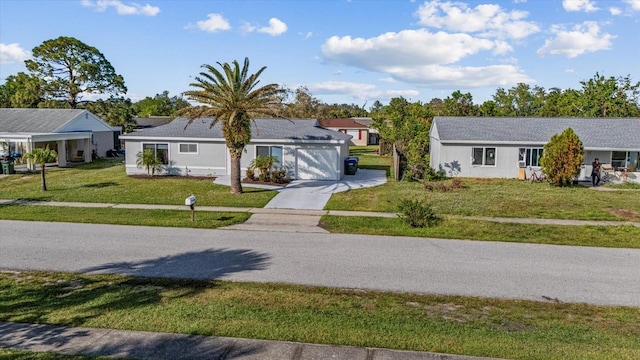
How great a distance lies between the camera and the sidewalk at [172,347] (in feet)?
22.5

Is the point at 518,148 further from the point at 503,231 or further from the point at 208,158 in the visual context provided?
the point at 208,158

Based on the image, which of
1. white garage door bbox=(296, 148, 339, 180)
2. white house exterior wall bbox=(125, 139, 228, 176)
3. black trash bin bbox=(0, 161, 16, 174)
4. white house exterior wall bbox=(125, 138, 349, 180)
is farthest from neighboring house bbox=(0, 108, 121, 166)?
white garage door bbox=(296, 148, 339, 180)

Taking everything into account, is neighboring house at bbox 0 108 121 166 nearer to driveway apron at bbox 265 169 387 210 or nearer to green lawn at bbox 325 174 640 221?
driveway apron at bbox 265 169 387 210

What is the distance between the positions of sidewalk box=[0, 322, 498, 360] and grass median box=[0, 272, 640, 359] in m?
0.22

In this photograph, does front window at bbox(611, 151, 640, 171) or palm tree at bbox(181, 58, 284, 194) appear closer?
palm tree at bbox(181, 58, 284, 194)

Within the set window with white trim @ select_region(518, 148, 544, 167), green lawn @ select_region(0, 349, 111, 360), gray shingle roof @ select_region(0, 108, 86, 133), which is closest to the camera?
green lawn @ select_region(0, 349, 111, 360)

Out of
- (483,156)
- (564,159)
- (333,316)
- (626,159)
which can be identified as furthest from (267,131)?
(626,159)

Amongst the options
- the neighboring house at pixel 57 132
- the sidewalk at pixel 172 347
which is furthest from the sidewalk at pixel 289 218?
the neighboring house at pixel 57 132

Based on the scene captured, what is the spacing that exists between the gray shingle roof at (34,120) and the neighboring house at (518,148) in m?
26.6

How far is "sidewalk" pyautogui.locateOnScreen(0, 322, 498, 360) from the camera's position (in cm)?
684

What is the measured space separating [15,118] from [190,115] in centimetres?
1999

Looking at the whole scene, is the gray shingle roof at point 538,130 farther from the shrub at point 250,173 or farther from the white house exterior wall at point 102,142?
the white house exterior wall at point 102,142

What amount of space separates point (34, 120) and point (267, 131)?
1839 cm

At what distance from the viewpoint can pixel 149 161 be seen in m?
26.5
